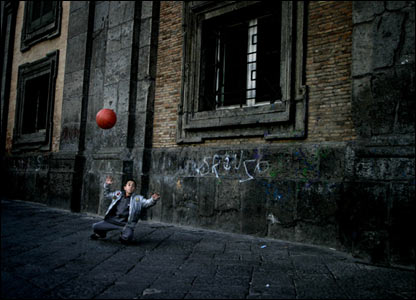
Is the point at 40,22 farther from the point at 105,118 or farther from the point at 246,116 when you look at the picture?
the point at 246,116

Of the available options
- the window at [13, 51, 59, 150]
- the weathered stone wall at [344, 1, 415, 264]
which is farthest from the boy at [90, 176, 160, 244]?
the window at [13, 51, 59, 150]

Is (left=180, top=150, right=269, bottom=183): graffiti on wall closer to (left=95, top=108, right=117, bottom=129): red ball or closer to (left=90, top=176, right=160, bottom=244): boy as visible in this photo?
(left=90, top=176, right=160, bottom=244): boy

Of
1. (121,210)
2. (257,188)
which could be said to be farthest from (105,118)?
(257,188)

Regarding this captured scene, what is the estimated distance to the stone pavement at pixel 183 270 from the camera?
2.70 meters

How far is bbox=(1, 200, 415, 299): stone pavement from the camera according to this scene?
8.86 ft

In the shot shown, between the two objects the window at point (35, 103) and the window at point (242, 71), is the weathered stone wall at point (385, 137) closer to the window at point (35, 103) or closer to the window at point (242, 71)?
the window at point (242, 71)

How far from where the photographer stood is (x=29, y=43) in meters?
10.9

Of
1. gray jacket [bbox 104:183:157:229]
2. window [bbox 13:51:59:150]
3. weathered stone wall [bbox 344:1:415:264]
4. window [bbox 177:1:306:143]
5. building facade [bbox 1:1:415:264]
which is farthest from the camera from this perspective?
window [bbox 13:51:59:150]

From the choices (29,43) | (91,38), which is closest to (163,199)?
(91,38)

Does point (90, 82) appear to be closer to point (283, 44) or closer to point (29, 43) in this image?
point (29, 43)

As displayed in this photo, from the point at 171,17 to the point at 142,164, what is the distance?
3.27 meters

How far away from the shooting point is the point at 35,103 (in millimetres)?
10969

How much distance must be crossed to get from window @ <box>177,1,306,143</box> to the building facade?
2cm

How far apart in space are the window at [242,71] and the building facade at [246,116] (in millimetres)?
25
